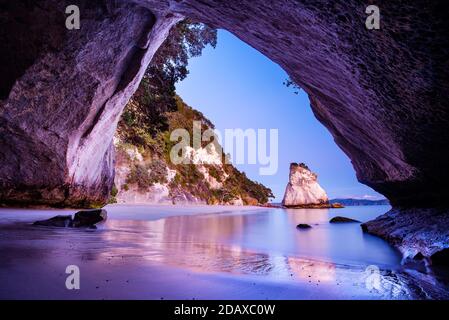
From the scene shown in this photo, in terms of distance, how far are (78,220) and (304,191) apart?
44.4 m

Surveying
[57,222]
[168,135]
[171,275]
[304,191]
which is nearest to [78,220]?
[57,222]

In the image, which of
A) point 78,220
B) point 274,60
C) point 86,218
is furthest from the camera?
point 86,218

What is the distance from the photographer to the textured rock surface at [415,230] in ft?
16.7

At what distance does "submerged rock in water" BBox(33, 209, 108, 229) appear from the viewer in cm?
691

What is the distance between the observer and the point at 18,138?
805cm

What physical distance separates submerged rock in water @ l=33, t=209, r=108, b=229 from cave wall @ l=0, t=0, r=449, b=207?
1.99 metres

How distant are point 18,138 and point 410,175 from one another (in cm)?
999

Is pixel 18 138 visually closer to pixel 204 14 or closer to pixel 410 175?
pixel 204 14

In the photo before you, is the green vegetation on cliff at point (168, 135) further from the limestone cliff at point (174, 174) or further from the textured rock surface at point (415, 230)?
the textured rock surface at point (415, 230)

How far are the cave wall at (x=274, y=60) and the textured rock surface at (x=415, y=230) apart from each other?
44 centimetres

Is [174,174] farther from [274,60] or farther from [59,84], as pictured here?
[274,60]

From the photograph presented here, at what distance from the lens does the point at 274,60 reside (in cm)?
721

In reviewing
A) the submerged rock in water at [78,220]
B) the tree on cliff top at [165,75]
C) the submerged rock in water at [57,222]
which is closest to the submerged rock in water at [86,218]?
the submerged rock in water at [78,220]
